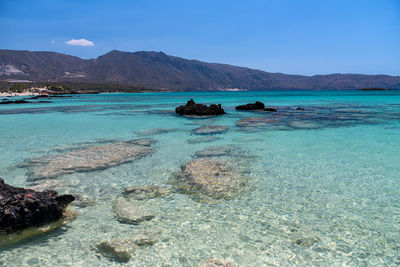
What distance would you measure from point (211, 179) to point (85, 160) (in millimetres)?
5163

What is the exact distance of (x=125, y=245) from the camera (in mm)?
4594

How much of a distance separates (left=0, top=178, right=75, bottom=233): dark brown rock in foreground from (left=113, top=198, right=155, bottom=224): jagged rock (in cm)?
115

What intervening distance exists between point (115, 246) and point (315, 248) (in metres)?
3.26

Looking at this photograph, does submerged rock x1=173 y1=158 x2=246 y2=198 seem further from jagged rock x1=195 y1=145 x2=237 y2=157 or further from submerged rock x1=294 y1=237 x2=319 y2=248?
submerged rock x1=294 y1=237 x2=319 y2=248

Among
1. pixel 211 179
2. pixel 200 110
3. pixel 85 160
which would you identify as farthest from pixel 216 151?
pixel 200 110

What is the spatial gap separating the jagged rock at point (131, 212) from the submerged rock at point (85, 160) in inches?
130

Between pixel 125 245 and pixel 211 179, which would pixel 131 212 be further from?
pixel 211 179

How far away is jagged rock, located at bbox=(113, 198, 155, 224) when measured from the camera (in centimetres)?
553

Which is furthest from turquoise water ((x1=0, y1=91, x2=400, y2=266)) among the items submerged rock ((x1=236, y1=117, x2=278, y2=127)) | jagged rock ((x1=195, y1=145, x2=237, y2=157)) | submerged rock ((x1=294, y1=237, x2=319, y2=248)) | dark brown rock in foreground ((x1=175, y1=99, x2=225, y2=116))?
dark brown rock in foreground ((x1=175, y1=99, x2=225, y2=116))

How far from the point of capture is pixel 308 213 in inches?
226

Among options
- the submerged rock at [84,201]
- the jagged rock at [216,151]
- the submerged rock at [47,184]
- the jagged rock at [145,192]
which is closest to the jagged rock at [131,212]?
the jagged rock at [145,192]

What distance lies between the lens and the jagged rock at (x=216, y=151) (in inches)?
436

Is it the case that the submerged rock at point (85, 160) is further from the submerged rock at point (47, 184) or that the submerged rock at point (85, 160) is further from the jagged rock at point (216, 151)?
the jagged rock at point (216, 151)

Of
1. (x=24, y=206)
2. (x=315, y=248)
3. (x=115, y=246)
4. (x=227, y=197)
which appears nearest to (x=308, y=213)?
(x=315, y=248)
